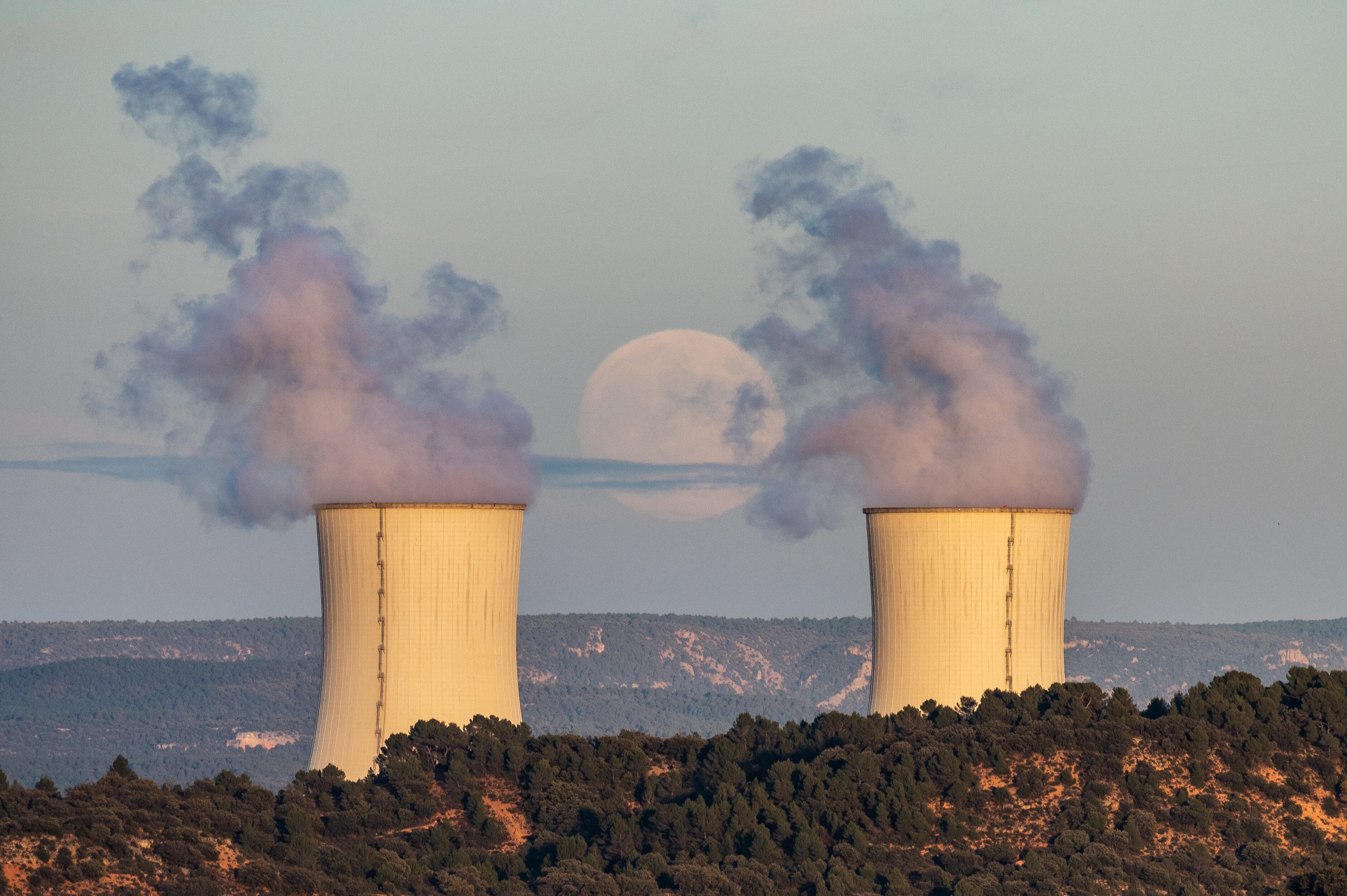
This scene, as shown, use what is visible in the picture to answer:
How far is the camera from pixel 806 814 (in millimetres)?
34156

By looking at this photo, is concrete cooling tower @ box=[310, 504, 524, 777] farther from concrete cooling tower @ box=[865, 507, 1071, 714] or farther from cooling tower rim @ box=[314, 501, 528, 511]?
concrete cooling tower @ box=[865, 507, 1071, 714]

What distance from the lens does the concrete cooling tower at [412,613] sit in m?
31.3

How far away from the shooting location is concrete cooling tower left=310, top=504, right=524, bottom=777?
3127 centimetres

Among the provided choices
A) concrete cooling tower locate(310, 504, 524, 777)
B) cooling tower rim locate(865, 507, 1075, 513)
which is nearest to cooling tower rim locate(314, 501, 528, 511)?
concrete cooling tower locate(310, 504, 524, 777)

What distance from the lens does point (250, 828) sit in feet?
111

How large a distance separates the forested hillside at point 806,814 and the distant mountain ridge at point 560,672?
3528 inches

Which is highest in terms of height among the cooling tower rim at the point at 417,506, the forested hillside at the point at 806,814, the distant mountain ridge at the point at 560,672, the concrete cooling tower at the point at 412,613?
the cooling tower rim at the point at 417,506

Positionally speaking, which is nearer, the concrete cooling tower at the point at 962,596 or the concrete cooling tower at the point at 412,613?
the concrete cooling tower at the point at 412,613

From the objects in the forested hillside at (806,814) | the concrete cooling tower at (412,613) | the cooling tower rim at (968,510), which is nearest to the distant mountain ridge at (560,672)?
the forested hillside at (806,814)

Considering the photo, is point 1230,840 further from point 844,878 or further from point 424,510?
point 424,510

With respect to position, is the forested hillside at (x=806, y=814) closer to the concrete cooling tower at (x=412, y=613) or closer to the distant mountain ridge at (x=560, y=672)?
the concrete cooling tower at (x=412, y=613)

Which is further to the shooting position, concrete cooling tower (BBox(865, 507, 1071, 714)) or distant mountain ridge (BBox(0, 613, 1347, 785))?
distant mountain ridge (BBox(0, 613, 1347, 785))

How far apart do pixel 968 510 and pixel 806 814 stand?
6.38m

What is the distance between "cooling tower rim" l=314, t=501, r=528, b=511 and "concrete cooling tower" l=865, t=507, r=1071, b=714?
636 centimetres
